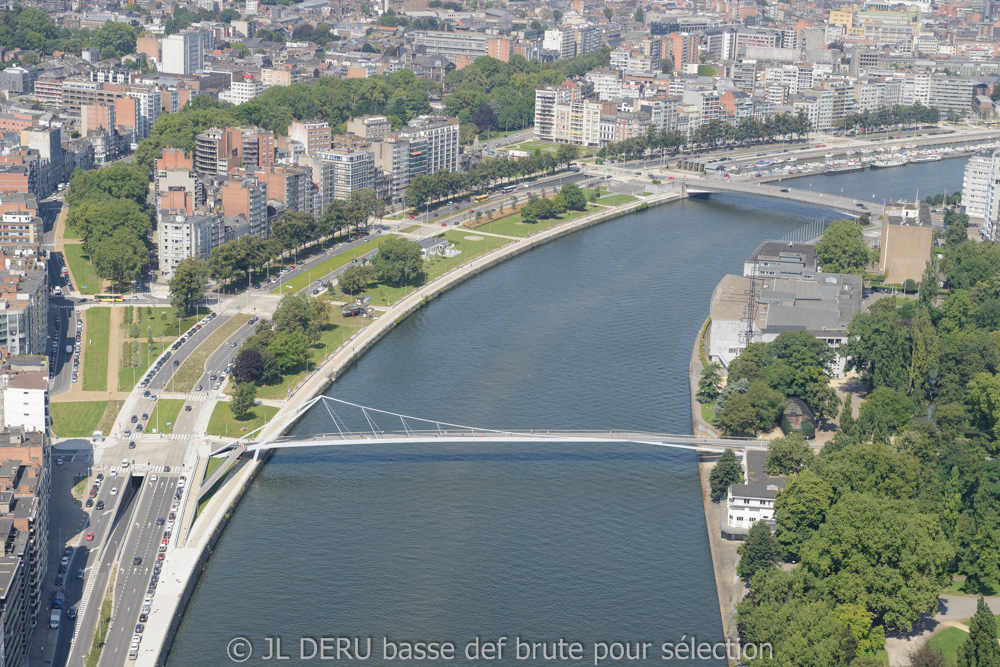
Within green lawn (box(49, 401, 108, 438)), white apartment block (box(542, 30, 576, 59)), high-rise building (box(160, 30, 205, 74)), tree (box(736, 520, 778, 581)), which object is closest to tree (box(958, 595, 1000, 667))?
tree (box(736, 520, 778, 581))

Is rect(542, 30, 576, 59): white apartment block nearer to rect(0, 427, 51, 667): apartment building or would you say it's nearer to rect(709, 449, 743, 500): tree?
rect(709, 449, 743, 500): tree

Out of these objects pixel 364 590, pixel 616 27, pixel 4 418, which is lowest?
pixel 364 590

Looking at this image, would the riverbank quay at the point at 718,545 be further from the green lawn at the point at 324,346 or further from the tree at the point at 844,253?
the tree at the point at 844,253

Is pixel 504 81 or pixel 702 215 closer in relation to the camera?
pixel 702 215

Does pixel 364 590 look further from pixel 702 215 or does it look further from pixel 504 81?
pixel 504 81

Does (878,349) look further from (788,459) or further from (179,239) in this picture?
(179,239)

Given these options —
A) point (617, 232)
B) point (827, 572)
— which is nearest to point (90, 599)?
point (827, 572)
